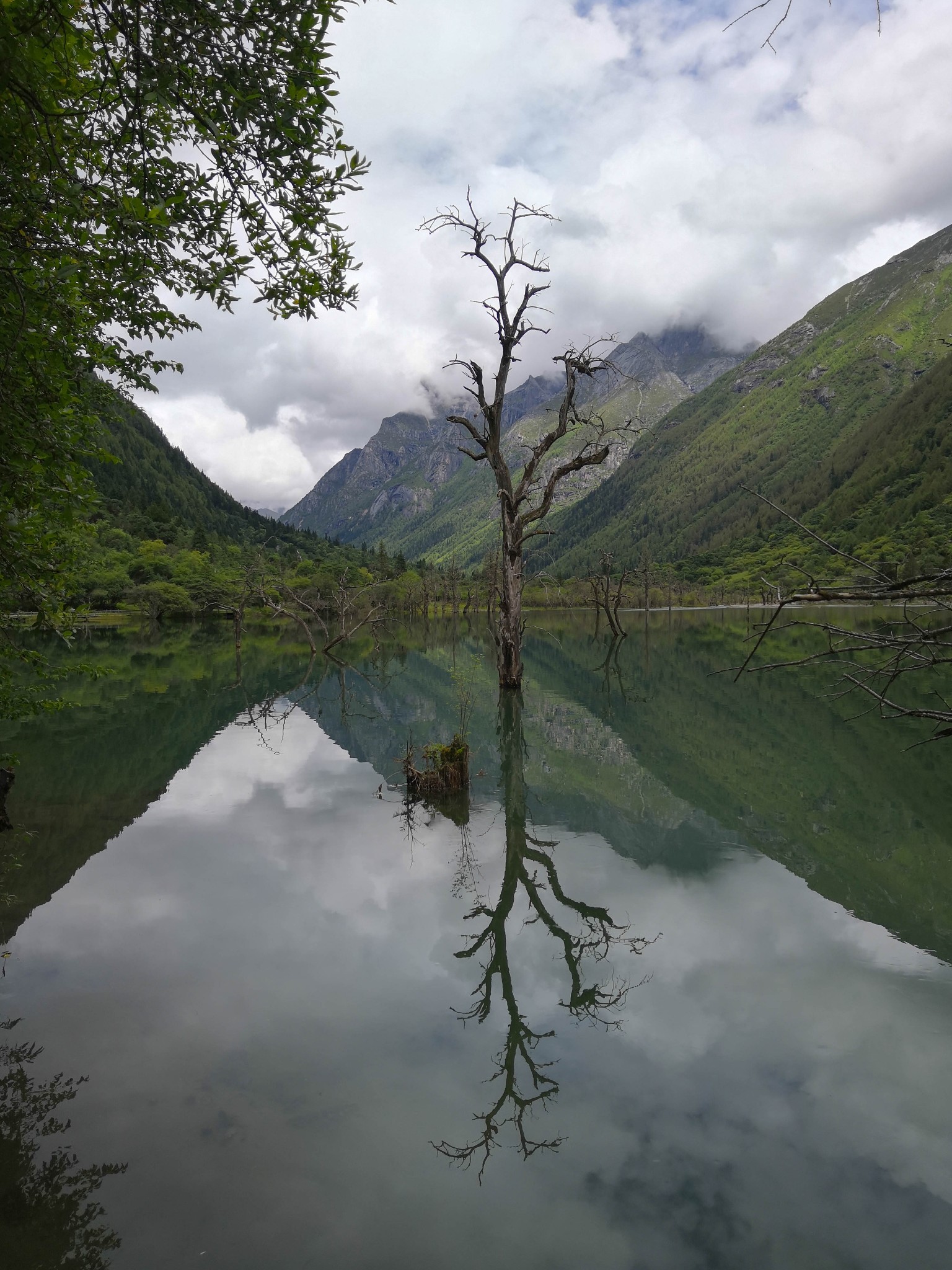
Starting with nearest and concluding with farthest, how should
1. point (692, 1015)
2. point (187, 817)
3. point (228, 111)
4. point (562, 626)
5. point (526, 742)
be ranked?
point (228, 111)
point (692, 1015)
point (187, 817)
point (526, 742)
point (562, 626)

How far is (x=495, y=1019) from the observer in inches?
212

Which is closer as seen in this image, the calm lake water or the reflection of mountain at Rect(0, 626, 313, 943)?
the calm lake water

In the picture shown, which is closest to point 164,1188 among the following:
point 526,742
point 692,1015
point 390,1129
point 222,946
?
point 390,1129

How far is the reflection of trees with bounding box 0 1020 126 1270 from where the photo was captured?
3.42 metres

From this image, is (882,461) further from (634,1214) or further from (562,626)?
(634,1214)

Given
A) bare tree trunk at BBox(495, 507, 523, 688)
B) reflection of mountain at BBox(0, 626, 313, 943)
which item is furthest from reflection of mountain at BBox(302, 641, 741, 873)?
reflection of mountain at BBox(0, 626, 313, 943)

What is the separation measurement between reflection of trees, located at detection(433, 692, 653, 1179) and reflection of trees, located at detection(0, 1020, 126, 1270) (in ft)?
6.24

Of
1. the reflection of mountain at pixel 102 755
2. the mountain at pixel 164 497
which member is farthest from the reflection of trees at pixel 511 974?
the mountain at pixel 164 497

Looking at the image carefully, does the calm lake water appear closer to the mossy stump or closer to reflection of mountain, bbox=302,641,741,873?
reflection of mountain, bbox=302,641,741,873

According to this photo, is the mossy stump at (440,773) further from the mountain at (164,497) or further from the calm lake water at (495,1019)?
the mountain at (164,497)

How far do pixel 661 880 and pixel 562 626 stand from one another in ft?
237

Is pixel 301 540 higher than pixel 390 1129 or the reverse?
higher

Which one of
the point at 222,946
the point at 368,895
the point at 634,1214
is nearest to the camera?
the point at 634,1214

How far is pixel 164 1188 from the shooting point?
3762 millimetres
